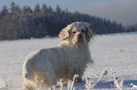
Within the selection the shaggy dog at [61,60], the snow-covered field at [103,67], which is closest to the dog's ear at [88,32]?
the shaggy dog at [61,60]

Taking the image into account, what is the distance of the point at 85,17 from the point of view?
10419cm

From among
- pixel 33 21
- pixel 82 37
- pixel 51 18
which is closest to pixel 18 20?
pixel 33 21

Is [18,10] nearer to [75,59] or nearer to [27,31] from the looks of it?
[27,31]

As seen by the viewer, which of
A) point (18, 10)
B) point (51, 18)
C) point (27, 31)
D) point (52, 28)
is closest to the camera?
point (27, 31)

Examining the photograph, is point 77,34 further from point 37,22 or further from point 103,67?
point 37,22

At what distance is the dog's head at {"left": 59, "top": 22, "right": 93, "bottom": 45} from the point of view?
13.9 feet

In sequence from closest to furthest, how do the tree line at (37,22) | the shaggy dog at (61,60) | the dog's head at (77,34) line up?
the shaggy dog at (61,60) < the dog's head at (77,34) < the tree line at (37,22)

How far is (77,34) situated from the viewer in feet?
13.7

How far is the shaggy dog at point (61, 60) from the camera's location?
11.6 feet

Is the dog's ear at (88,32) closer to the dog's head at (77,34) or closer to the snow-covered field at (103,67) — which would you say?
the dog's head at (77,34)

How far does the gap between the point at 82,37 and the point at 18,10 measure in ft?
317

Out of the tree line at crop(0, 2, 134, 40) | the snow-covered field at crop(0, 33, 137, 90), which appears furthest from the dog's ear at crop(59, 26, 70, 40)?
the tree line at crop(0, 2, 134, 40)

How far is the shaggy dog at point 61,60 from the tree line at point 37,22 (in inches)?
2631

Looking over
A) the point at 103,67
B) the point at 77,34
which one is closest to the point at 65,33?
the point at 77,34
